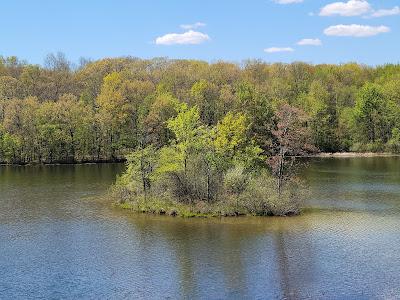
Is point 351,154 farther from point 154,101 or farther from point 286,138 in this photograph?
point 286,138

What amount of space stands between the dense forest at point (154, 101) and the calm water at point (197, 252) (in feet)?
112

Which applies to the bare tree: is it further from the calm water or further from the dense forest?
the dense forest

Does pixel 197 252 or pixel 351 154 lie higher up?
pixel 351 154

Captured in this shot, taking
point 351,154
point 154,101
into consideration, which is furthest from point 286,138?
point 351,154

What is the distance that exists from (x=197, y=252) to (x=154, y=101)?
78440mm

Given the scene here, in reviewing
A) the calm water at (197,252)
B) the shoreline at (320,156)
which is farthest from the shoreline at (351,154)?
the calm water at (197,252)

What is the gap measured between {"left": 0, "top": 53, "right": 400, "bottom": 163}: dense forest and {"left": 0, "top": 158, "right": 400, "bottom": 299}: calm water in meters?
34.3

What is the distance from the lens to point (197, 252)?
3788 cm

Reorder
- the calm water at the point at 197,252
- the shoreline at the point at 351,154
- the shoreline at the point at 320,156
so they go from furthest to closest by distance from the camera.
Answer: the shoreline at the point at 351,154 → the shoreline at the point at 320,156 → the calm water at the point at 197,252

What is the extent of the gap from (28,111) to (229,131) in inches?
2269

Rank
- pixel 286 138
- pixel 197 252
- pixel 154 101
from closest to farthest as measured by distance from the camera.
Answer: pixel 197 252 < pixel 286 138 < pixel 154 101

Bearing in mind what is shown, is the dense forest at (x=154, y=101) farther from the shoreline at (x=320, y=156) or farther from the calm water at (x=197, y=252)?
the calm water at (x=197, y=252)

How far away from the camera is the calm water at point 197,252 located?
30688mm

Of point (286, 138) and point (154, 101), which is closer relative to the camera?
point (286, 138)
